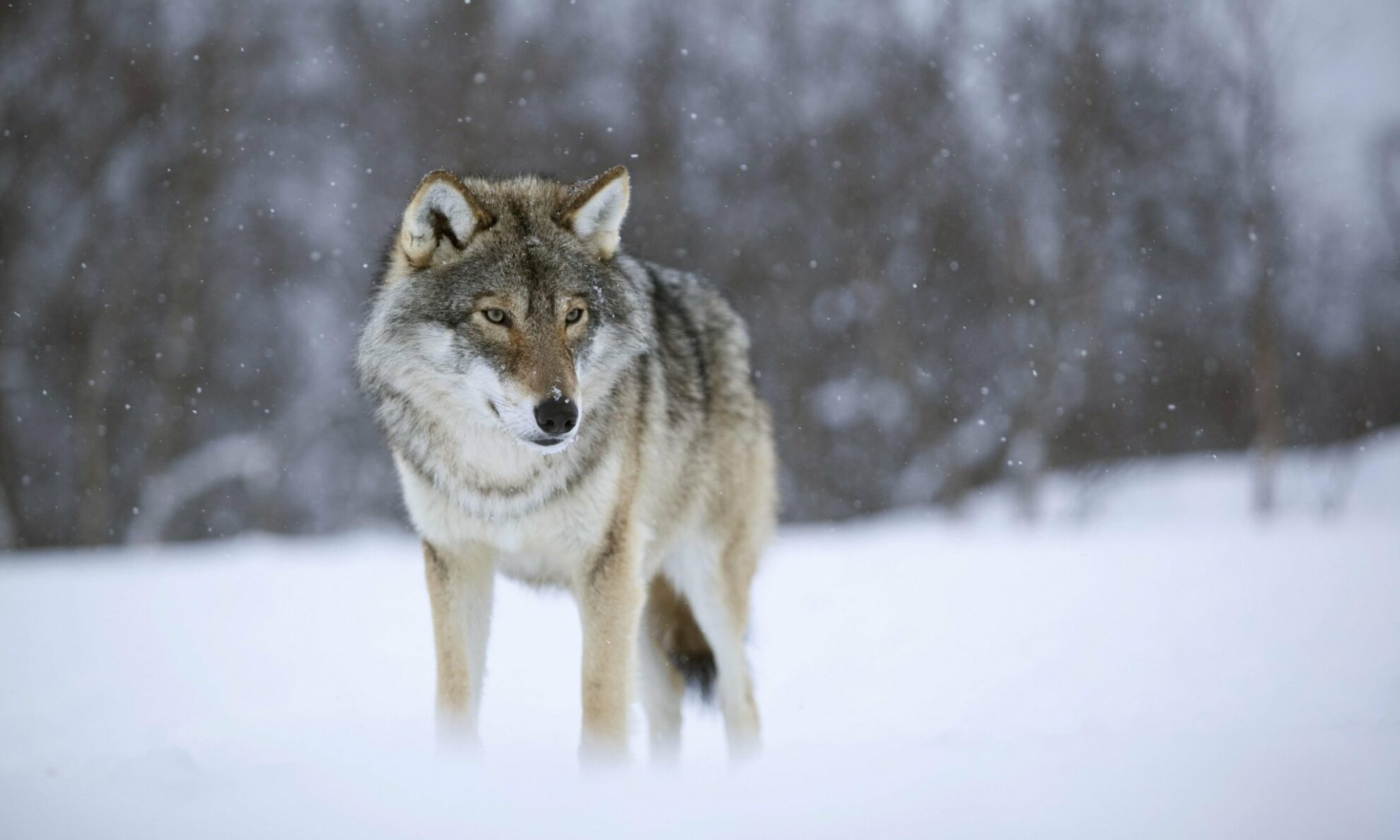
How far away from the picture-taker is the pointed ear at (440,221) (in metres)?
3.15

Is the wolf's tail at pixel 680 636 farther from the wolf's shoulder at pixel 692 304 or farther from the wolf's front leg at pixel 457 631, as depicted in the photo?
the wolf's shoulder at pixel 692 304

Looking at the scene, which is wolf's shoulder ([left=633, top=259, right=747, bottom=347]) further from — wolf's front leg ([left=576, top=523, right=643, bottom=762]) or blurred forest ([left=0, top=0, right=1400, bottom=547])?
blurred forest ([left=0, top=0, right=1400, bottom=547])

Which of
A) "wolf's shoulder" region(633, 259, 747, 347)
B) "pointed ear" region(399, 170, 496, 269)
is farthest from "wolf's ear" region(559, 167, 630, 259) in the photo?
"wolf's shoulder" region(633, 259, 747, 347)

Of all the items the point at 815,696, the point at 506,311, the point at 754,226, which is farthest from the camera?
the point at 754,226

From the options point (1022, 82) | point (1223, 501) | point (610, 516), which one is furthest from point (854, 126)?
point (610, 516)

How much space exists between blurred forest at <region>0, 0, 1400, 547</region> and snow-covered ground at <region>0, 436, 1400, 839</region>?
3222 mm

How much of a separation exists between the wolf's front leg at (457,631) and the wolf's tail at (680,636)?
3.12ft

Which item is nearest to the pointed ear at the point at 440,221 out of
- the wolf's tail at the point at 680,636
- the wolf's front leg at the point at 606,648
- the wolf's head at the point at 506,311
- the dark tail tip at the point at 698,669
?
the wolf's head at the point at 506,311

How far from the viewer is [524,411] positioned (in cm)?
291

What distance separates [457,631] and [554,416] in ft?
3.14

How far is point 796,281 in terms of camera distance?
14.2m

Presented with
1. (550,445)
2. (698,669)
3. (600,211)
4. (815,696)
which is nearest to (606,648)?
(550,445)

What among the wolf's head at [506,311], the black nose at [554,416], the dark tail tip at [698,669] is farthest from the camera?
the dark tail tip at [698,669]

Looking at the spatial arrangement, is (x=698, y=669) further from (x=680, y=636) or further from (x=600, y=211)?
(x=600, y=211)
